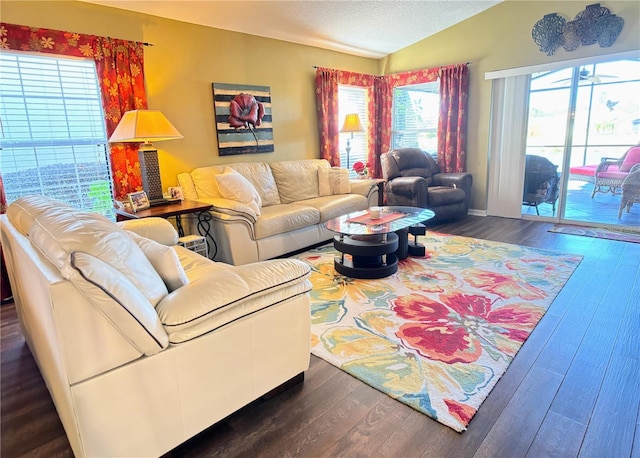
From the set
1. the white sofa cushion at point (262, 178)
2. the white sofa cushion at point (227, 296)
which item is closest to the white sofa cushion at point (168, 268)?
the white sofa cushion at point (227, 296)

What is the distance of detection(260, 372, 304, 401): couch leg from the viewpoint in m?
1.77

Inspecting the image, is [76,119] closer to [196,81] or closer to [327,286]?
[196,81]

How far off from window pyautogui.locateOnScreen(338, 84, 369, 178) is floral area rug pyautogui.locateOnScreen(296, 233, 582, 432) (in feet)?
8.16

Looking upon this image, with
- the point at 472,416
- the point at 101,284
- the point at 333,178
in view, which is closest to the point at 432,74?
the point at 333,178

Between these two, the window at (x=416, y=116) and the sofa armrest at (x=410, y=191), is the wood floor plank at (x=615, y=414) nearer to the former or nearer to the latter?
the sofa armrest at (x=410, y=191)

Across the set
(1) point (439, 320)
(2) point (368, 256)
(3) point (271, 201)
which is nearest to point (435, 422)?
(1) point (439, 320)

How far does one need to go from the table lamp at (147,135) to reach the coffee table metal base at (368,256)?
5.56 ft

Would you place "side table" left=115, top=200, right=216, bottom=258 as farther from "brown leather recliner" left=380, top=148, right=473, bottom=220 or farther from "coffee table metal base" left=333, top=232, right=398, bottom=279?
"brown leather recliner" left=380, top=148, right=473, bottom=220

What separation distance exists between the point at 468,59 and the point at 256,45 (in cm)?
294

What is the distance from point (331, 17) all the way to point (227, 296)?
386 centimetres

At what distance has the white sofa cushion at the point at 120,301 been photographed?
110 centimetres

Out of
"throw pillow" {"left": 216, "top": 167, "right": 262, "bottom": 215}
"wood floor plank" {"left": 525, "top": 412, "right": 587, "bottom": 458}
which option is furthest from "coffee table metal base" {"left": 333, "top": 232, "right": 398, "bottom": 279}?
"wood floor plank" {"left": 525, "top": 412, "right": 587, "bottom": 458}

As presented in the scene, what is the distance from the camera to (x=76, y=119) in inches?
126

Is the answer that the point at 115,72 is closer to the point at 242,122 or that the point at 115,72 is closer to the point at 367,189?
the point at 242,122
